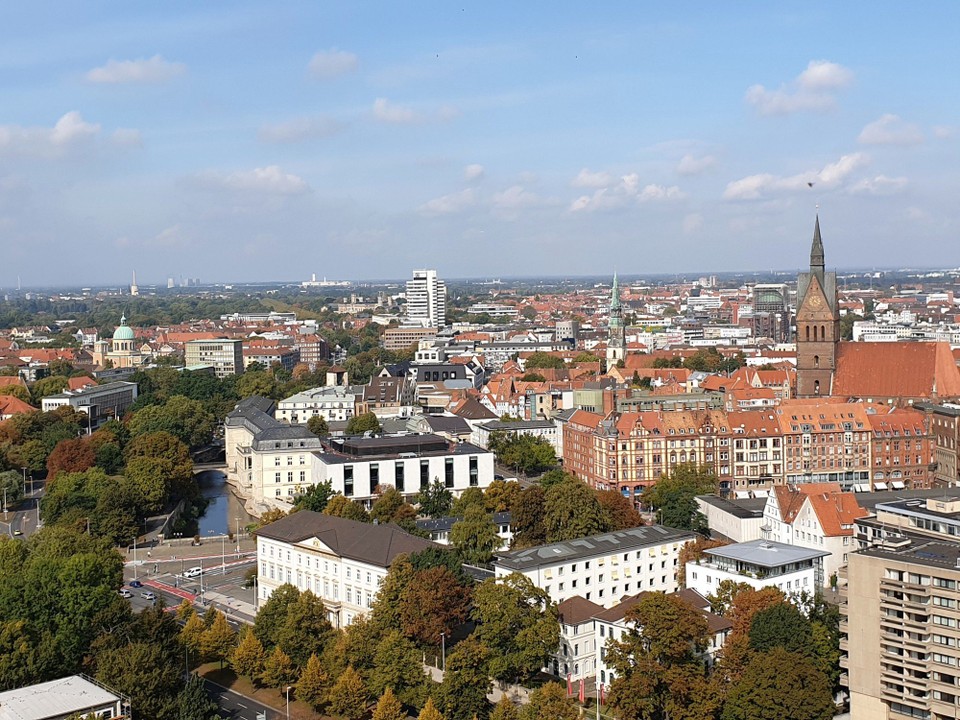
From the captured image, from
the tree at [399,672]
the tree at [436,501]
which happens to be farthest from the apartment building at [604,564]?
the tree at [436,501]

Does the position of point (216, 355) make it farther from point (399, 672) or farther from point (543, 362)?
point (399, 672)

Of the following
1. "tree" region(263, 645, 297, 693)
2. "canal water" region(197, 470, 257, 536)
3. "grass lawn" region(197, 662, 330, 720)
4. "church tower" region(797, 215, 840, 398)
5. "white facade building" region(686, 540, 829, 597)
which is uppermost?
"church tower" region(797, 215, 840, 398)

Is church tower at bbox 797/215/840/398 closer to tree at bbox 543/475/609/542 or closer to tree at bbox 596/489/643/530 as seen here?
tree at bbox 596/489/643/530

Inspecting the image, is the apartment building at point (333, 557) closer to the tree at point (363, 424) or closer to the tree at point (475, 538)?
the tree at point (475, 538)

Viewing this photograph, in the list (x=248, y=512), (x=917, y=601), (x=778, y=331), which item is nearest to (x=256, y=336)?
(x=778, y=331)

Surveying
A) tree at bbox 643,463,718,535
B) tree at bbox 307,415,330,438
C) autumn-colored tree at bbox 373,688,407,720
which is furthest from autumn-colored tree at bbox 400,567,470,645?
tree at bbox 307,415,330,438

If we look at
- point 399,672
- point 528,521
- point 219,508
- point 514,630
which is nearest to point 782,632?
point 514,630

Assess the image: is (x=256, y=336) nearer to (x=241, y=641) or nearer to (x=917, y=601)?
(x=241, y=641)

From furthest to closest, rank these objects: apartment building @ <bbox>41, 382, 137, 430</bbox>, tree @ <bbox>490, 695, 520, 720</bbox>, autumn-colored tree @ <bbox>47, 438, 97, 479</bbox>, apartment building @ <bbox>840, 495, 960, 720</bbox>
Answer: apartment building @ <bbox>41, 382, 137, 430</bbox> → autumn-colored tree @ <bbox>47, 438, 97, 479</bbox> → tree @ <bbox>490, 695, 520, 720</bbox> → apartment building @ <bbox>840, 495, 960, 720</bbox>
